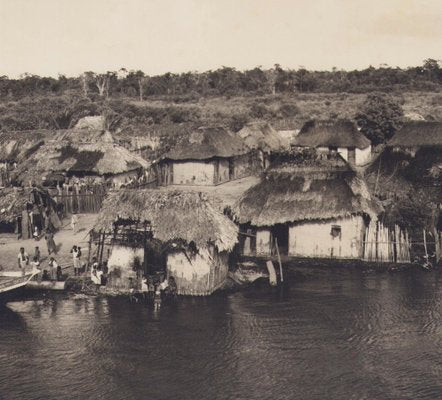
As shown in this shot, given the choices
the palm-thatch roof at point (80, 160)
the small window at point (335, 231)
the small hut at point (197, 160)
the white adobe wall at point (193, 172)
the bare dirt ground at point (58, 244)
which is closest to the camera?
the bare dirt ground at point (58, 244)

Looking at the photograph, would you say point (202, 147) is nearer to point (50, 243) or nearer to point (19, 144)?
point (19, 144)

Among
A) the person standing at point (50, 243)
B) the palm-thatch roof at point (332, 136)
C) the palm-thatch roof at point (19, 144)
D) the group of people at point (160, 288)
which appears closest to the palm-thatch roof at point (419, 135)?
the palm-thatch roof at point (332, 136)

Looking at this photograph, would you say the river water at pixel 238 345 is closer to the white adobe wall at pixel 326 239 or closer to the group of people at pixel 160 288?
the group of people at pixel 160 288

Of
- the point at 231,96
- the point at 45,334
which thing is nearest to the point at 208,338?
the point at 45,334

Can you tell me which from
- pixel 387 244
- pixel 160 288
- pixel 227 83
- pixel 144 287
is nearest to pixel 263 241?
pixel 387 244

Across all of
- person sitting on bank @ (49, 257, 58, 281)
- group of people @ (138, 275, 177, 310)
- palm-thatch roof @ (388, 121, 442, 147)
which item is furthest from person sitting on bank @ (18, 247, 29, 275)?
palm-thatch roof @ (388, 121, 442, 147)

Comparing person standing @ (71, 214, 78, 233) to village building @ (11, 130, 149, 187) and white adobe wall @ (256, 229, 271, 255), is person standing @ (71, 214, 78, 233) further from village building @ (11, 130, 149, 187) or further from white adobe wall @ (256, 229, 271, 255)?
white adobe wall @ (256, 229, 271, 255)

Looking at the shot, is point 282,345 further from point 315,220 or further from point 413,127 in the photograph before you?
point 413,127
